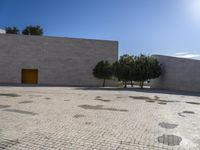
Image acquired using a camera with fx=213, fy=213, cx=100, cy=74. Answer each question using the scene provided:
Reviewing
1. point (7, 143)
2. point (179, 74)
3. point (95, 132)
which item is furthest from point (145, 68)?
point (7, 143)

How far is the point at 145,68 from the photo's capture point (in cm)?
2391

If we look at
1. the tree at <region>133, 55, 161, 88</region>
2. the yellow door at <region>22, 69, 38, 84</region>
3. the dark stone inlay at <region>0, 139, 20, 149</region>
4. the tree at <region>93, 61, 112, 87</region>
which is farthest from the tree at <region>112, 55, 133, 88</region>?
the dark stone inlay at <region>0, 139, 20, 149</region>

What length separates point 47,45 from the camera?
93.9 ft

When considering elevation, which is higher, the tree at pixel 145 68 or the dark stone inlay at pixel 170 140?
the tree at pixel 145 68

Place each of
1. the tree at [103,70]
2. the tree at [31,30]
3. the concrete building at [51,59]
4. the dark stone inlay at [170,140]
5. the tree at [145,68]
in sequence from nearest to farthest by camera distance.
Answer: the dark stone inlay at [170,140] < the tree at [145,68] < the tree at [103,70] < the concrete building at [51,59] < the tree at [31,30]

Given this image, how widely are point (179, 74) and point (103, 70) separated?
927 centimetres

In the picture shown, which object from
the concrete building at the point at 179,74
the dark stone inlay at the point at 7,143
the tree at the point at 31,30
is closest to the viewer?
the dark stone inlay at the point at 7,143

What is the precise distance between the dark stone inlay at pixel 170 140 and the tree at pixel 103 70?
21.7 metres

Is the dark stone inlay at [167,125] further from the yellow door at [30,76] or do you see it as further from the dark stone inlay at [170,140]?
the yellow door at [30,76]

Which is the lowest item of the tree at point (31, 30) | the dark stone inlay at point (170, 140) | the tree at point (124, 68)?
the dark stone inlay at point (170, 140)

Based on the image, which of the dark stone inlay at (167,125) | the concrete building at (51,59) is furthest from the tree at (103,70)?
the dark stone inlay at (167,125)

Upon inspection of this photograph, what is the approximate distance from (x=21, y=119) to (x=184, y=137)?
490 cm

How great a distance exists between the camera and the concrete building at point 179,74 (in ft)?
71.2

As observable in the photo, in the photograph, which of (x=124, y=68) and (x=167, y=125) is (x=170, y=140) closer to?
(x=167, y=125)
